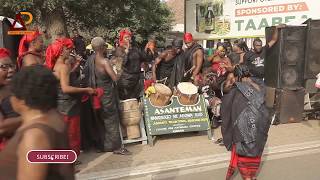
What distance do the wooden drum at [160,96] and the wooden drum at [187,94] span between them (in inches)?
8.3

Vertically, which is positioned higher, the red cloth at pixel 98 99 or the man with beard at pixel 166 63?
the man with beard at pixel 166 63

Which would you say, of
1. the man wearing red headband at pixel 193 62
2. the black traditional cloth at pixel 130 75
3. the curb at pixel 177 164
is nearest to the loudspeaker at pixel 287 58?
the man wearing red headband at pixel 193 62

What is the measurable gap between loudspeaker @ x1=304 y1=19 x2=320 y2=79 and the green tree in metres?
7.39

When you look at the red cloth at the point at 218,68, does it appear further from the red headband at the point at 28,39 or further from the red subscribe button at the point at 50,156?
the red subscribe button at the point at 50,156

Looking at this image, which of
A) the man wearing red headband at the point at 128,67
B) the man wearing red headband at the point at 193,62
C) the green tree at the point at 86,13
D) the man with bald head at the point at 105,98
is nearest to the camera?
the man with bald head at the point at 105,98

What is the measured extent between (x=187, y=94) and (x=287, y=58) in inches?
112

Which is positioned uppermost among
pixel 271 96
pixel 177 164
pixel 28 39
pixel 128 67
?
pixel 28 39

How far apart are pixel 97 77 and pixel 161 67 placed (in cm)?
219

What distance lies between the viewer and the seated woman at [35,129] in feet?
6.82

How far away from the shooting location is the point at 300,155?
271 inches

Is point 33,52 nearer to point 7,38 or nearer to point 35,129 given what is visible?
point 35,129

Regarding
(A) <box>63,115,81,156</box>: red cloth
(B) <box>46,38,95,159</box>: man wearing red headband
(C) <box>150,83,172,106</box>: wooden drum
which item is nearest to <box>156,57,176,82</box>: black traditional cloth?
(C) <box>150,83,172,106</box>: wooden drum

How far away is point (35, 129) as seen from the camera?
2143 millimetres

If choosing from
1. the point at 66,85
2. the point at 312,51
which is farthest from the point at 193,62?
the point at 66,85
